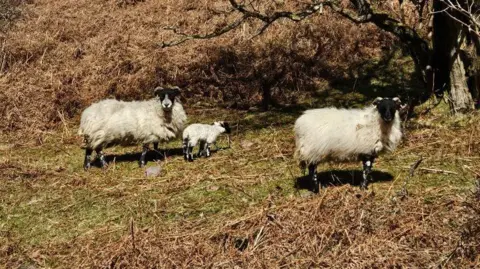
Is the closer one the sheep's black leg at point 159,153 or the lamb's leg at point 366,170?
the lamb's leg at point 366,170

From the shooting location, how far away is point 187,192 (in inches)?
372

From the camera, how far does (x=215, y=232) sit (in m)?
7.65

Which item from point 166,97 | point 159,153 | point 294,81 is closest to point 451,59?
point 294,81

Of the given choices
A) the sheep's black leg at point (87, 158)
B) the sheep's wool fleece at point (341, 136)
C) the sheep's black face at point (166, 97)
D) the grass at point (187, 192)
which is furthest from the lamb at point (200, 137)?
the sheep's wool fleece at point (341, 136)

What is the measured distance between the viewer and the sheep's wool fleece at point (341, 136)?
28.1ft

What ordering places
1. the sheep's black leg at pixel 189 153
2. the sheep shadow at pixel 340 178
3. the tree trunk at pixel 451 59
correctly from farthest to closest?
the tree trunk at pixel 451 59 → the sheep's black leg at pixel 189 153 → the sheep shadow at pixel 340 178

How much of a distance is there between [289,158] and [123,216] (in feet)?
11.2

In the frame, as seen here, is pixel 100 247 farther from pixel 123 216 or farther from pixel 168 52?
pixel 168 52

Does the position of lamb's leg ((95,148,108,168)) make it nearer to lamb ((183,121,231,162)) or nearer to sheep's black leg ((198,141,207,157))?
lamb ((183,121,231,162))

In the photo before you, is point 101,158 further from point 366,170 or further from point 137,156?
point 366,170

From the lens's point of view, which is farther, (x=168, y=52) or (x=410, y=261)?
(x=168, y=52)

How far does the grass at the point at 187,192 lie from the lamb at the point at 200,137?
24 cm

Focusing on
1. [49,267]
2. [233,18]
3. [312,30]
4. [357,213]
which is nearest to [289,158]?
[357,213]

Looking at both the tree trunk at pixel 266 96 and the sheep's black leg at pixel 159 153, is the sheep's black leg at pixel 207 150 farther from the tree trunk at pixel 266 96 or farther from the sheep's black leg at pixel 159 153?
the tree trunk at pixel 266 96
